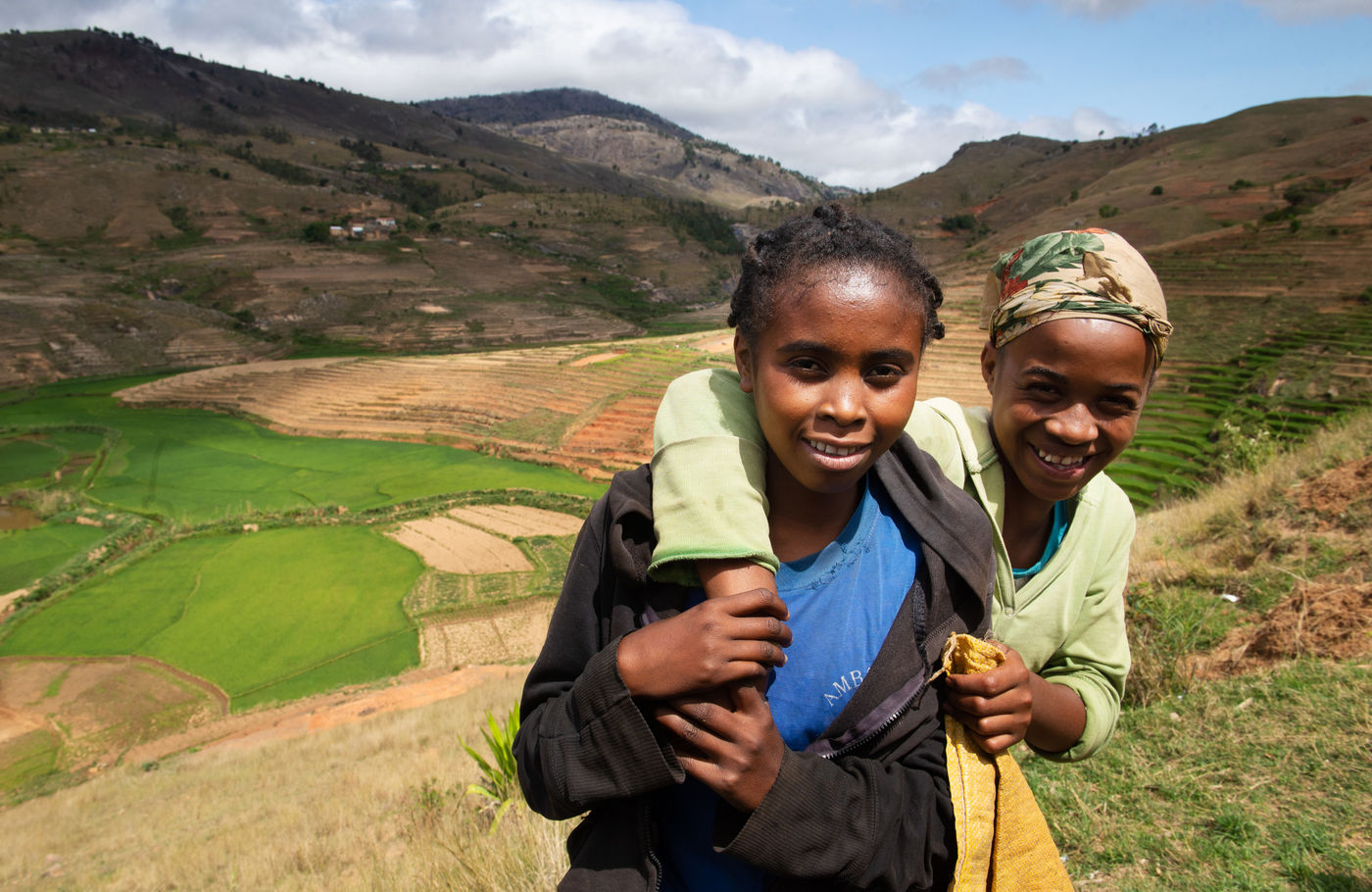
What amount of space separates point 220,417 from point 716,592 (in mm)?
34527

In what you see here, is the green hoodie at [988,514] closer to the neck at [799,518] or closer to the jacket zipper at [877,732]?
the neck at [799,518]

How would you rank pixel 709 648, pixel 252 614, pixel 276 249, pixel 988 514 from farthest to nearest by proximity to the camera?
pixel 276 249 < pixel 252 614 < pixel 988 514 < pixel 709 648

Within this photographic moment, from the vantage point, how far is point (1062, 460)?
4.62 ft

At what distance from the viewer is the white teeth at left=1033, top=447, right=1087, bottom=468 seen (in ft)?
4.61

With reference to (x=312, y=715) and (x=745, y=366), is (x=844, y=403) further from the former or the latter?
(x=312, y=715)

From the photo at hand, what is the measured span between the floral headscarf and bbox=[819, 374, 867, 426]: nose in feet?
2.07

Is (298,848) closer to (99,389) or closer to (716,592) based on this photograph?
(716,592)

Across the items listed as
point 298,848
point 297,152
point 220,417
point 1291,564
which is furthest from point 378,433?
point 297,152

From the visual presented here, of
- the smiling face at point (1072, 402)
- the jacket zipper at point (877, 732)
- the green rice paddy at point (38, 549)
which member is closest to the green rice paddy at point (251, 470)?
the green rice paddy at point (38, 549)

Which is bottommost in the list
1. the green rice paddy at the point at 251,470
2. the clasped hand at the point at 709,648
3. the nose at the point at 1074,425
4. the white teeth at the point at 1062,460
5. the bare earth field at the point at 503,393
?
the green rice paddy at the point at 251,470

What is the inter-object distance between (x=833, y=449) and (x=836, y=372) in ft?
0.40

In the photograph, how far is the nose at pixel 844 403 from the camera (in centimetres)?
105

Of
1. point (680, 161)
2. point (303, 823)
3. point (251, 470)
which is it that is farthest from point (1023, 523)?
point (680, 161)

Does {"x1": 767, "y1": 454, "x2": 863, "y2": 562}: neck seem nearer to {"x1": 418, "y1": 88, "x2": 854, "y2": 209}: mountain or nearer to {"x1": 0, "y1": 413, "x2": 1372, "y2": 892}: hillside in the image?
{"x1": 0, "y1": 413, "x2": 1372, "y2": 892}: hillside
